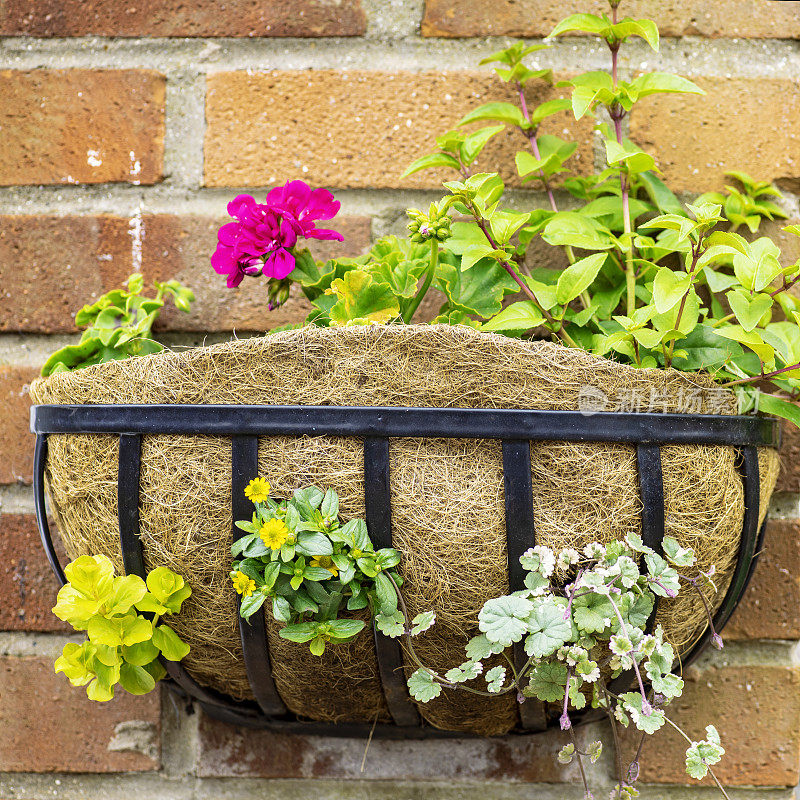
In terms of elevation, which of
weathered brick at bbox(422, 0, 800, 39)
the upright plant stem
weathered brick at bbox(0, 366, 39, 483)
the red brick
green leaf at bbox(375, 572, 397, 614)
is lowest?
the red brick

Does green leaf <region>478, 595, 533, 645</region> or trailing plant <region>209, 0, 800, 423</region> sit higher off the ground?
trailing plant <region>209, 0, 800, 423</region>

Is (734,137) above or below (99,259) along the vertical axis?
above

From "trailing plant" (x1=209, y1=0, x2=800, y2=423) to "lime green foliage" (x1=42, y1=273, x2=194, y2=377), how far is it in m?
0.12

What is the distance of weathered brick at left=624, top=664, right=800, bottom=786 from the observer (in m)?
0.64

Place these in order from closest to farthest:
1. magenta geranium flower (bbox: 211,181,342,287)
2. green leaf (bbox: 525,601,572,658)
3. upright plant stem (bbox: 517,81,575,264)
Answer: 1. green leaf (bbox: 525,601,572,658)
2. magenta geranium flower (bbox: 211,181,342,287)
3. upright plant stem (bbox: 517,81,575,264)

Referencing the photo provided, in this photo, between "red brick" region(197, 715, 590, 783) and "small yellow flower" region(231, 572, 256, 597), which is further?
"red brick" region(197, 715, 590, 783)

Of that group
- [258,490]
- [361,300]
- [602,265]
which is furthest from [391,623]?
[602,265]

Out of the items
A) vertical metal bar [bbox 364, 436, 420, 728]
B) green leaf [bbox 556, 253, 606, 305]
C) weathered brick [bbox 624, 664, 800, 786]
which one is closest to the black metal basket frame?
vertical metal bar [bbox 364, 436, 420, 728]

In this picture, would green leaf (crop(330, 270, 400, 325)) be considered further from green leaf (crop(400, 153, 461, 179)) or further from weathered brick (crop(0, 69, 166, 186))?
weathered brick (crop(0, 69, 166, 186))

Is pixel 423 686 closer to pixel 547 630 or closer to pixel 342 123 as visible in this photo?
pixel 547 630

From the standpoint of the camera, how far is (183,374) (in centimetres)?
44

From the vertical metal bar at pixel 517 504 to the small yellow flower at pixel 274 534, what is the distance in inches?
5.7

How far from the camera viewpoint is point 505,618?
1.36 feet

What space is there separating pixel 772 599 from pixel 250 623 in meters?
0.50
